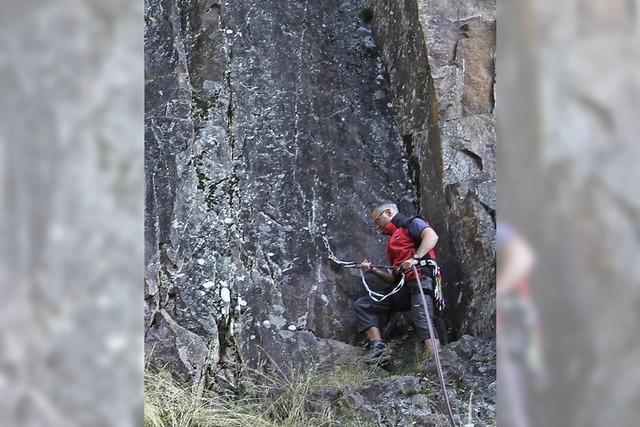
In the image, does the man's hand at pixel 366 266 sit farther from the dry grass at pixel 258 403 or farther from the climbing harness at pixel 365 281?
the dry grass at pixel 258 403

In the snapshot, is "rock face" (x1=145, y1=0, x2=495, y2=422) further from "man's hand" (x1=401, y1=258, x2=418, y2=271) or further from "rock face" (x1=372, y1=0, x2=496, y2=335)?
"man's hand" (x1=401, y1=258, x2=418, y2=271)

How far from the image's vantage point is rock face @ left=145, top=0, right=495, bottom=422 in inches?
239

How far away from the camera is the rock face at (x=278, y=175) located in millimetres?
6070

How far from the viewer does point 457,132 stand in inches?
247

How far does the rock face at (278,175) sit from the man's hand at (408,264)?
44 cm

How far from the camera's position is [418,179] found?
6949 mm

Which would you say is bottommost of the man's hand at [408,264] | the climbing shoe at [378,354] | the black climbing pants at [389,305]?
the climbing shoe at [378,354]

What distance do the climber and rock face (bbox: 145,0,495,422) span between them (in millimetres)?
250
